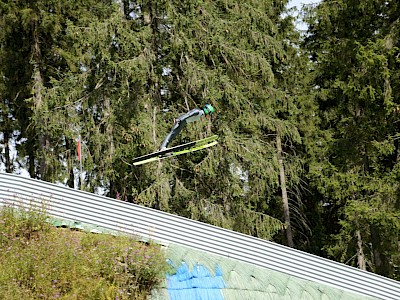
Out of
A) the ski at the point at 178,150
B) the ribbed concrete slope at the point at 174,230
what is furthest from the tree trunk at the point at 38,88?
the ribbed concrete slope at the point at 174,230

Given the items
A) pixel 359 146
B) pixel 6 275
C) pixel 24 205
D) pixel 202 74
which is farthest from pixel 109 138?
pixel 6 275

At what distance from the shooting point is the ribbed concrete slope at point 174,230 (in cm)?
1052

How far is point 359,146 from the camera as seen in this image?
19656 millimetres

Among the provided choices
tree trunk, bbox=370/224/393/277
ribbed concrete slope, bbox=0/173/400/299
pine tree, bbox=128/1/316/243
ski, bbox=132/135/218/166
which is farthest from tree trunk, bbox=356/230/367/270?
ribbed concrete slope, bbox=0/173/400/299

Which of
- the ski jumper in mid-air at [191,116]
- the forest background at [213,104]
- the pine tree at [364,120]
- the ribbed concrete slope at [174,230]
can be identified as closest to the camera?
the ribbed concrete slope at [174,230]

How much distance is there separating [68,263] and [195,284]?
190 cm

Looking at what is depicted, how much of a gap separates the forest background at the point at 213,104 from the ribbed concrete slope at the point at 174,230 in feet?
19.3

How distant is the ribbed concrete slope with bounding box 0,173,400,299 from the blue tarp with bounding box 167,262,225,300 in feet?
2.26

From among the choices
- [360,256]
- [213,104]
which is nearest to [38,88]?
[213,104]

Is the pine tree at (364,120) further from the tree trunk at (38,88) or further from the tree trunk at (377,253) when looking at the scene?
the tree trunk at (38,88)

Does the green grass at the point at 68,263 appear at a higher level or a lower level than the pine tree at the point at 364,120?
lower

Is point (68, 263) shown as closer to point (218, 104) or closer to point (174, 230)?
point (174, 230)

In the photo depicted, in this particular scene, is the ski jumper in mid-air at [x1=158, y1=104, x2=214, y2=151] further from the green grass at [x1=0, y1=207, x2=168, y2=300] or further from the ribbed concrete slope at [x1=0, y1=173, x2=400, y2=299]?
the green grass at [x1=0, y1=207, x2=168, y2=300]

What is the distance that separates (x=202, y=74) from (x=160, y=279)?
886 cm
